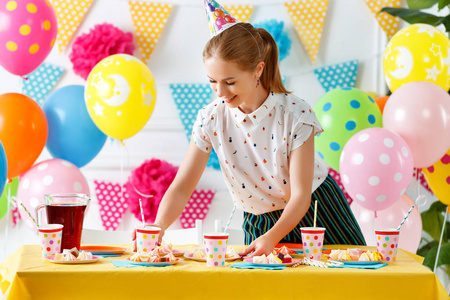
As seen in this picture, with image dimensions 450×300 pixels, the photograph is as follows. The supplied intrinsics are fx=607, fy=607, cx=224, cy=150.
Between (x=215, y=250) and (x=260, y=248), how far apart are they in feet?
0.48

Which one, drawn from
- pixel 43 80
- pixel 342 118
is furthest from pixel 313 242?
pixel 43 80

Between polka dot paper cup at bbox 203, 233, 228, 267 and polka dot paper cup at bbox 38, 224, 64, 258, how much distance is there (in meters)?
0.34

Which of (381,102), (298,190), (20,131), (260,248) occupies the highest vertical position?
(381,102)

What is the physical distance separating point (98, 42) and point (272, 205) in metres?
1.86

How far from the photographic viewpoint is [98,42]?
3.28 meters

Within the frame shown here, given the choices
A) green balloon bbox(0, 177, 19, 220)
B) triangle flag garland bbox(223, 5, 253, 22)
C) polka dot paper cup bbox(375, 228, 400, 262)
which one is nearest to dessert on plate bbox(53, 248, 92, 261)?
polka dot paper cup bbox(375, 228, 400, 262)

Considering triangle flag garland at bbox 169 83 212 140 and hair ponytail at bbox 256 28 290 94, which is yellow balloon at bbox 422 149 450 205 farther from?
hair ponytail at bbox 256 28 290 94

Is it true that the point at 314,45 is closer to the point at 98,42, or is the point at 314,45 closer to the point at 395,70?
the point at 395,70

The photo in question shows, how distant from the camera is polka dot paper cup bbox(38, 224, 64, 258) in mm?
1328

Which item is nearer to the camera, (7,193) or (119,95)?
(119,95)

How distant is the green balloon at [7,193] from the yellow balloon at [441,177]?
196 centimetres

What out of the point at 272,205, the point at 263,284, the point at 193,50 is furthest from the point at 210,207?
the point at 263,284

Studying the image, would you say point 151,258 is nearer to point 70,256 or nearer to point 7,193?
point 70,256

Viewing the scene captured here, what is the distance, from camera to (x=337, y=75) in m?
3.40
